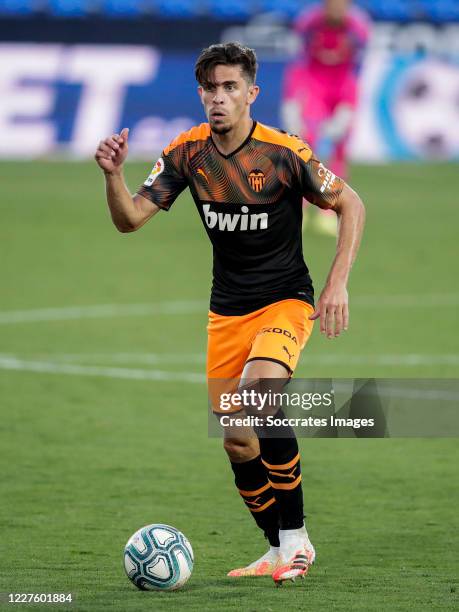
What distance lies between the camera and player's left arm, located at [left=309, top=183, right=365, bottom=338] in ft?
20.0

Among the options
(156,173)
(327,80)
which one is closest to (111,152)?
(156,173)

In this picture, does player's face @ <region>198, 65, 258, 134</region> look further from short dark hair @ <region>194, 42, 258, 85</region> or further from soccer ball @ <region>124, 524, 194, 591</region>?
soccer ball @ <region>124, 524, 194, 591</region>

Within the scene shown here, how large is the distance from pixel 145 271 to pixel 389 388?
6.42 m

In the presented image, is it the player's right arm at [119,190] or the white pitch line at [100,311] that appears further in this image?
the white pitch line at [100,311]

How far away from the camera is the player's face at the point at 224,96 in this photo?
6207 mm

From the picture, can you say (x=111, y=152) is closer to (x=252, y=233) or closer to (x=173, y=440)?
(x=252, y=233)

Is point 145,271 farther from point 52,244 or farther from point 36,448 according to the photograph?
point 36,448

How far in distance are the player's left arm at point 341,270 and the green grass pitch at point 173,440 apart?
1.09 m

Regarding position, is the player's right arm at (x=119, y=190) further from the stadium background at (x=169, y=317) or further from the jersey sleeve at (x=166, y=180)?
the stadium background at (x=169, y=317)

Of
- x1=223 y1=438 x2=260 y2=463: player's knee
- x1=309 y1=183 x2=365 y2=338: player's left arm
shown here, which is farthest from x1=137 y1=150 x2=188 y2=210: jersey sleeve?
x1=223 y1=438 x2=260 y2=463: player's knee

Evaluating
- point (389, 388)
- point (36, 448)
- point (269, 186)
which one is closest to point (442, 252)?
point (389, 388)

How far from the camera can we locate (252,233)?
6.41 metres

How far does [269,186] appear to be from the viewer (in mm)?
6379

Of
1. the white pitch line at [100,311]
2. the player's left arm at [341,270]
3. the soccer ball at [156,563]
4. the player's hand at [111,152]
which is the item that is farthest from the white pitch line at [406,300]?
the soccer ball at [156,563]
